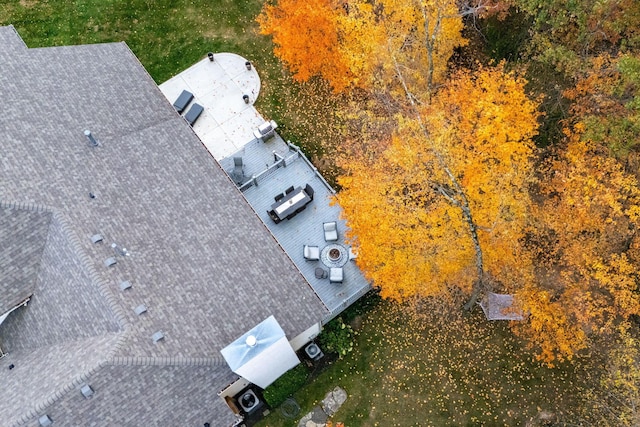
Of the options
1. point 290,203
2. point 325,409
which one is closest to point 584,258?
point 325,409

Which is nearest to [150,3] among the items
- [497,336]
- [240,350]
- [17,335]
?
[17,335]

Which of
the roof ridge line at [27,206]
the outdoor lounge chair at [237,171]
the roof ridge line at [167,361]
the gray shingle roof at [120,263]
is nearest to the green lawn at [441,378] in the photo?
the gray shingle roof at [120,263]

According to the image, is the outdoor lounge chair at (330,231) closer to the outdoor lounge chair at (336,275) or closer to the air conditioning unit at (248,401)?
the outdoor lounge chair at (336,275)

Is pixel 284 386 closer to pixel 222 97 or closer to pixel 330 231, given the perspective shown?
pixel 330 231

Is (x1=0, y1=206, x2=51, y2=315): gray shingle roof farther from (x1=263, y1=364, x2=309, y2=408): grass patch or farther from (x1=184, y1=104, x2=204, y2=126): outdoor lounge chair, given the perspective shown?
(x1=263, y1=364, x2=309, y2=408): grass patch

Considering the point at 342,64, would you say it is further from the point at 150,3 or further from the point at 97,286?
the point at 97,286
